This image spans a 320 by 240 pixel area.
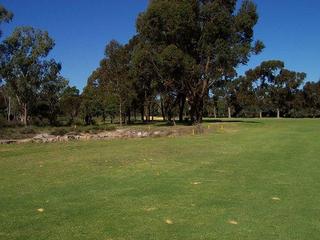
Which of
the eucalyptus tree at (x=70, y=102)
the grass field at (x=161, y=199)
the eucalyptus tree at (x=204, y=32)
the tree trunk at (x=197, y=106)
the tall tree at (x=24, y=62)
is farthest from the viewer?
the eucalyptus tree at (x=70, y=102)

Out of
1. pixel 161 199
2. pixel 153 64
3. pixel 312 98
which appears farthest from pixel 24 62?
pixel 312 98

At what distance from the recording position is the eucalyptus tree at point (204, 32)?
158 ft

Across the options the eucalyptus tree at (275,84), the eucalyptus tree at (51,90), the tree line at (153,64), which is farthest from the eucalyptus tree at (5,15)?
the eucalyptus tree at (275,84)

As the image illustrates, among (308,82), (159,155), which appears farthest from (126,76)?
(308,82)

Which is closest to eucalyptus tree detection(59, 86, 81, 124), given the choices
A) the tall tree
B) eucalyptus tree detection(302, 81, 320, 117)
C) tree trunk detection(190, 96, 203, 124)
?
the tall tree

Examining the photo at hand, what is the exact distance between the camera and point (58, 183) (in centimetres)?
1162

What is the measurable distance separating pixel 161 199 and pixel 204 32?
41.8 m

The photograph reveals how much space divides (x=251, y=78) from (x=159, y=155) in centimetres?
10874

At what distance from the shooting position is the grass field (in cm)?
739

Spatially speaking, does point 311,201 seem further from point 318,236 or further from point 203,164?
point 203,164

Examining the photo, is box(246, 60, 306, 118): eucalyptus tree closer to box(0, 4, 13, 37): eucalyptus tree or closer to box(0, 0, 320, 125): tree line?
box(0, 0, 320, 125): tree line

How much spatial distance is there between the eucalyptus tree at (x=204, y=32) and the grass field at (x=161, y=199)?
3372 centimetres

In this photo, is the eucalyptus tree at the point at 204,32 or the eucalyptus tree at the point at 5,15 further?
the eucalyptus tree at the point at 5,15

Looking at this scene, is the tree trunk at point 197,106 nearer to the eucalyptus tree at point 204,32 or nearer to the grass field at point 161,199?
the eucalyptus tree at point 204,32
